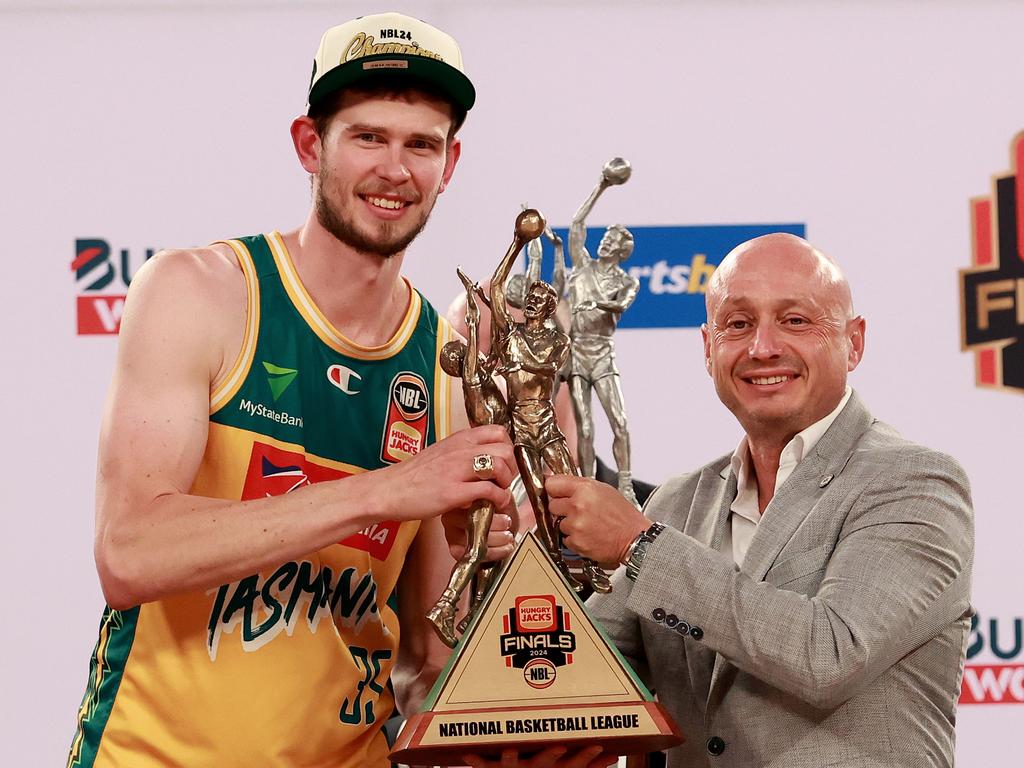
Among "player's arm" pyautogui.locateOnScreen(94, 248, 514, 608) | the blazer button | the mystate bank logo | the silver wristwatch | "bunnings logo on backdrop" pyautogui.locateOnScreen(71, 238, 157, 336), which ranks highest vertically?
"bunnings logo on backdrop" pyautogui.locateOnScreen(71, 238, 157, 336)

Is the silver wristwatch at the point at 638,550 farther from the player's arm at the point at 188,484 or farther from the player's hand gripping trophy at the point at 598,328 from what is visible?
Answer: the player's hand gripping trophy at the point at 598,328

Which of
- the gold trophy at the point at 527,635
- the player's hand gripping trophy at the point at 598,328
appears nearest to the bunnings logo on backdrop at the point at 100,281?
the player's hand gripping trophy at the point at 598,328

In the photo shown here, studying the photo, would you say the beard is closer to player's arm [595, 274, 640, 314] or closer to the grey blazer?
the grey blazer

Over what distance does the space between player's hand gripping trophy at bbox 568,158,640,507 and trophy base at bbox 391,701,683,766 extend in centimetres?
122

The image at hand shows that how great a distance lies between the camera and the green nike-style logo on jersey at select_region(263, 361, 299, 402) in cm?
179

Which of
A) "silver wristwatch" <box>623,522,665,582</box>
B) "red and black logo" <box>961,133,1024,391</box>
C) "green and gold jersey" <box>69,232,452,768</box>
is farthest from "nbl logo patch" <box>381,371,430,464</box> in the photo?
"red and black logo" <box>961,133,1024,391</box>

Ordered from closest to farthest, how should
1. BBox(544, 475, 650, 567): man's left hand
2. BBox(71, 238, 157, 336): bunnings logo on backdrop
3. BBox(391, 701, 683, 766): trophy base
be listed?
1. BBox(391, 701, 683, 766): trophy base
2. BBox(544, 475, 650, 567): man's left hand
3. BBox(71, 238, 157, 336): bunnings logo on backdrop

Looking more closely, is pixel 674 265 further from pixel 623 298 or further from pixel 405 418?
pixel 405 418

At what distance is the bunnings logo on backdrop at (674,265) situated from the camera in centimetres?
364

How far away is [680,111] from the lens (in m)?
3.72

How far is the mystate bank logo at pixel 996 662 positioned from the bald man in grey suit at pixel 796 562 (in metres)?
1.90

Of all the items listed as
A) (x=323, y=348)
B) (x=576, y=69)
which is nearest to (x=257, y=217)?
(x=576, y=69)

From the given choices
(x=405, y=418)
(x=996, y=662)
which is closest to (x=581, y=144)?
(x=996, y=662)

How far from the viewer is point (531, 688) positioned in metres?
1.64
